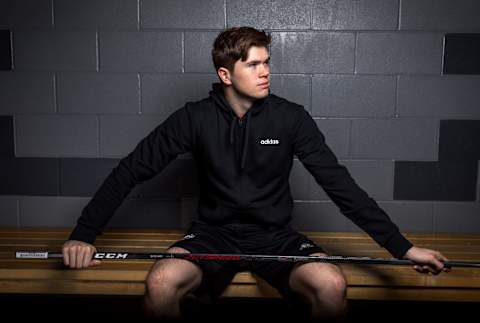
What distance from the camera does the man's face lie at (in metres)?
1.42

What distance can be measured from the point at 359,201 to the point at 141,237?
84 centimetres

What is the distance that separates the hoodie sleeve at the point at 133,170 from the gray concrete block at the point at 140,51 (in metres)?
0.48

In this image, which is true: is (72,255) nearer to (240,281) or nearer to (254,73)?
(240,281)

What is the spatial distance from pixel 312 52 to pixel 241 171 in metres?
0.65

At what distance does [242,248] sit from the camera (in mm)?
1472

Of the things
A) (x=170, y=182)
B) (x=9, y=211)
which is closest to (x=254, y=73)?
(x=170, y=182)

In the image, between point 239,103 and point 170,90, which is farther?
point 170,90

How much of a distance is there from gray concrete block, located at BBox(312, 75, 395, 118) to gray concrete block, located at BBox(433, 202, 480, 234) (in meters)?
0.42

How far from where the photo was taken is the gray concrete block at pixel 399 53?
74.7 inches

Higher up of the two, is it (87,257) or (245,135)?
(245,135)

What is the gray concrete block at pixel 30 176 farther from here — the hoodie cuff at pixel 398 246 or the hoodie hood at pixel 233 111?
the hoodie cuff at pixel 398 246

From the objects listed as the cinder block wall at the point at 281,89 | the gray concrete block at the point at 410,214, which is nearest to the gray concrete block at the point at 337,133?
the cinder block wall at the point at 281,89

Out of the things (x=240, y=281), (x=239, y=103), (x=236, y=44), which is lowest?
(x=240, y=281)

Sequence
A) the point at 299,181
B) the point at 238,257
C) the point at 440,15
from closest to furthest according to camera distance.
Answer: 1. the point at 238,257
2. the point at 440,15
3. the point at 299,181
